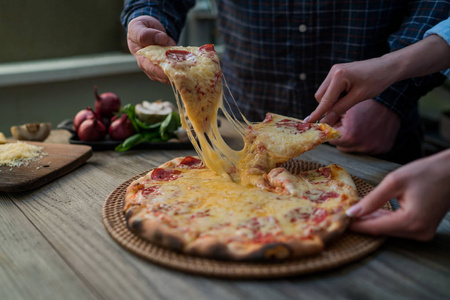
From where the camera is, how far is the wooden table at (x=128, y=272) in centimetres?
141

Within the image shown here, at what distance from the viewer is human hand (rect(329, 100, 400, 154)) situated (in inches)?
111

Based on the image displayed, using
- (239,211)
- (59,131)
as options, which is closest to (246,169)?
(239,211)

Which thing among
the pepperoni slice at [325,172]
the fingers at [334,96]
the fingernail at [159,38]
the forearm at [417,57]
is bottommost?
the pepperoni slice at [325,172]

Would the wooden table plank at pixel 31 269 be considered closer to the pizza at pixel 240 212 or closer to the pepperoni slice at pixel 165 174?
the pizza at pixel 240 212

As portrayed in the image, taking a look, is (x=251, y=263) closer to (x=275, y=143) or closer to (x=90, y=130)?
(x=275, y=143)

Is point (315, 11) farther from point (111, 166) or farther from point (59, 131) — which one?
point (59, 131)

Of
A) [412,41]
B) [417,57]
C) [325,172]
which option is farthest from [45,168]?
[412,41]

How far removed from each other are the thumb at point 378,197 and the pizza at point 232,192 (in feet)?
0.20

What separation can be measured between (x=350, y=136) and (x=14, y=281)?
A: 208 cm

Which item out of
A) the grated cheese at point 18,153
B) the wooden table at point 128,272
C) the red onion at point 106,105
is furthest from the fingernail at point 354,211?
the red onion at point 106,105

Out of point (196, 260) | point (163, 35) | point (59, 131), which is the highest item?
point (163, 35)

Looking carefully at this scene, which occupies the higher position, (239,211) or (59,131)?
(239,211)

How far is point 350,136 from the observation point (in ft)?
9.21

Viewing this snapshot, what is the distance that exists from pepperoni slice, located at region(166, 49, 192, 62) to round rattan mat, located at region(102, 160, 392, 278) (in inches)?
34.1
